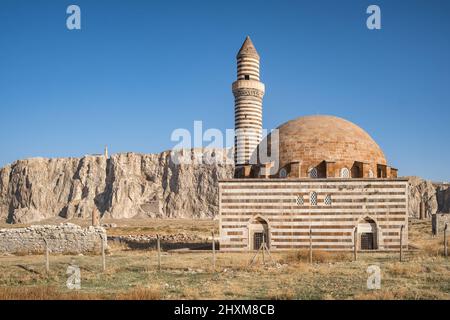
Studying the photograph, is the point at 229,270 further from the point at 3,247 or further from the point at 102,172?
the point at 102,172

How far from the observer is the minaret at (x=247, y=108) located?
3506 centimetres

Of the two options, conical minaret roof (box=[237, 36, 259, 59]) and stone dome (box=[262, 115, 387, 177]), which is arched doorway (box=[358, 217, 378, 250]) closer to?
stone dome (box=[262, 115, 387, 177])

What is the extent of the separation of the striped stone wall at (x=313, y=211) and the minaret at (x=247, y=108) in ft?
23.5

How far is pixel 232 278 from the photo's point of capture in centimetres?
1680

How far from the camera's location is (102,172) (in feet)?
402

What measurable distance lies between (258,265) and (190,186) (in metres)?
101

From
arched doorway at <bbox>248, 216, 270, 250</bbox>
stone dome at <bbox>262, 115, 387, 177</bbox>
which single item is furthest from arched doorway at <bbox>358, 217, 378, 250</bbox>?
arched doorway at <bbox>248, 216, 270, 250</bbox>

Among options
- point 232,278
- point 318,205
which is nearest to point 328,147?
point 318,205

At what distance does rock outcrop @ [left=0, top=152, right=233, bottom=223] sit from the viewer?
377 ft

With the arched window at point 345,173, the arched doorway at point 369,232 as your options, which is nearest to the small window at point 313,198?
the arched window at point 345,173

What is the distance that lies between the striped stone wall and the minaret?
282 inches

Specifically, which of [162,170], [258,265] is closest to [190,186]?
[162,170]

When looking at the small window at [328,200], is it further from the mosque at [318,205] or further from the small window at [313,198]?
the small window at [313,198]
